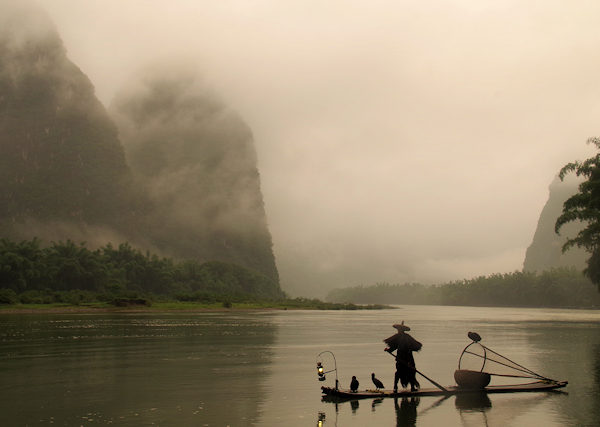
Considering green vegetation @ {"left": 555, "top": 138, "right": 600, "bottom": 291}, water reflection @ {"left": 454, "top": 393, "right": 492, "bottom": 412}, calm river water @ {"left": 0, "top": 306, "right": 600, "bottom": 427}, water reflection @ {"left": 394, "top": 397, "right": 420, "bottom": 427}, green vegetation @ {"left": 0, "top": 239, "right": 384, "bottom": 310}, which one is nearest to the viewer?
water reflection @ {"left": 394, "top": 397, "right": 420, "bottom": 427}

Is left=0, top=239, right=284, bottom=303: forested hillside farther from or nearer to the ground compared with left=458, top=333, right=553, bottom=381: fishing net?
farther from the ground

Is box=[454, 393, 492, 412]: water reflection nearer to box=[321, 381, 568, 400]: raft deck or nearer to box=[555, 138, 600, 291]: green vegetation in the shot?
box=[321, 381, 568, 400]: raft deck

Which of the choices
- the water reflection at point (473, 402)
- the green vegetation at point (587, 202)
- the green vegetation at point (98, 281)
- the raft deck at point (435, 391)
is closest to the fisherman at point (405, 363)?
the raft deck at point (435, 391)

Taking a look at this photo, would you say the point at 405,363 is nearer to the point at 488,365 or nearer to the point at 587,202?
the point at 488,365

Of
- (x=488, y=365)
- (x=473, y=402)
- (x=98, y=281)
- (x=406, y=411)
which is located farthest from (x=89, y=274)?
(x=406, y=411)

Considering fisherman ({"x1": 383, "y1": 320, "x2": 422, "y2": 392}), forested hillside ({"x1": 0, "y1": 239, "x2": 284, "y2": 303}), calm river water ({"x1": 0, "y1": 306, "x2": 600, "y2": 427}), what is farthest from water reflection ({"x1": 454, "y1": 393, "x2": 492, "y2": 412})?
forested hillside ({"x1": 0, "y1": 239, "x2": 284, "y2": 303})

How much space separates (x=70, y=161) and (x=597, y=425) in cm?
20547

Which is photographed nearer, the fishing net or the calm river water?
the calm river water

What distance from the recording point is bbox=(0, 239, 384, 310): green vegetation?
96.2 meters

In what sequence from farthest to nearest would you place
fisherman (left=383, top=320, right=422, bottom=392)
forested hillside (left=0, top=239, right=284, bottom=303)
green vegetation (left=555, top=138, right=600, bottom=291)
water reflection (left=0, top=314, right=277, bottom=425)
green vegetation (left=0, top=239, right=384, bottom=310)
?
forested hillside (left=0, top=239, right=284, bottom=303), green vegetation (left=0, top=239, right=384, bottom=310), green vegetation (left=555, top=138, right=600, bottom=291), fisherman (left=383, top=320, right=422, bottom=392), water reflection (left=0, top=314, right=277, bottom=425)

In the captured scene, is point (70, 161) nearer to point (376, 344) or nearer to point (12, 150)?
point (12, 150)

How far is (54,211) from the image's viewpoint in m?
180

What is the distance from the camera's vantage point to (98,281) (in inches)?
4705

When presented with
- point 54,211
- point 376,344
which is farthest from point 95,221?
point 376,344
